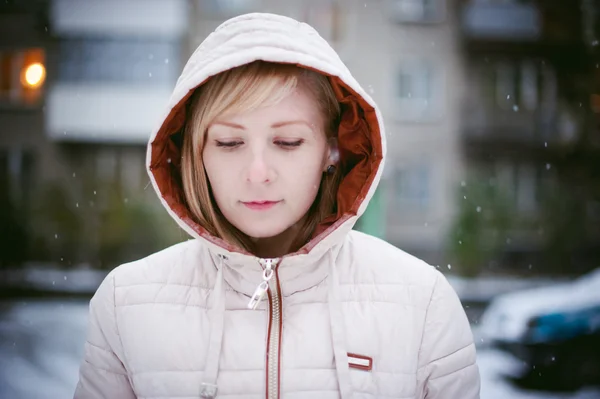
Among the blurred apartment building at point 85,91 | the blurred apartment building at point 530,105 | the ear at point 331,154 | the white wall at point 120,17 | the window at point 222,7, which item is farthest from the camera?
the blurred apartment building at point 530,105

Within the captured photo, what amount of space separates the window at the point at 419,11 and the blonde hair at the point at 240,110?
421 inches

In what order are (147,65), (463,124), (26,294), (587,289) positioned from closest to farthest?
1. (587,289)
2. (26,294)
3. (147,65)
4. (463,124)

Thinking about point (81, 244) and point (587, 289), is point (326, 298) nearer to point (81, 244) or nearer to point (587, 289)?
point (587, 289)

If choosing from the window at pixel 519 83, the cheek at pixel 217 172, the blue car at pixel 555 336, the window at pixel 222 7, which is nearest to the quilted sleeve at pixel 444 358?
the cheek at pixel 217 172

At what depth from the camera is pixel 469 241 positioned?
8242 millimetres

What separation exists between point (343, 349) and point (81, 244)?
977 cm

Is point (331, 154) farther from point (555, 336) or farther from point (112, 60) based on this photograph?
point (112, 60)

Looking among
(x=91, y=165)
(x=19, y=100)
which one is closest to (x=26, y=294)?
(x=91, y=165)

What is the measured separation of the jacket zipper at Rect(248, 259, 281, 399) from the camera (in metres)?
1.05

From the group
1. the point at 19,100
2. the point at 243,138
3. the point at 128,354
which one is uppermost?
the point at 19,100

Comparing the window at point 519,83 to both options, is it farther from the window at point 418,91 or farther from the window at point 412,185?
the window at point 412,185

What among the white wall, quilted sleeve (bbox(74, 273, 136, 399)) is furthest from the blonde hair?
the white wall

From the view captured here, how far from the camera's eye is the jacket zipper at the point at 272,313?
3.45ft

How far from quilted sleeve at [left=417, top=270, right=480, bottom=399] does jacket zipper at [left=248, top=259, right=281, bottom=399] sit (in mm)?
307
